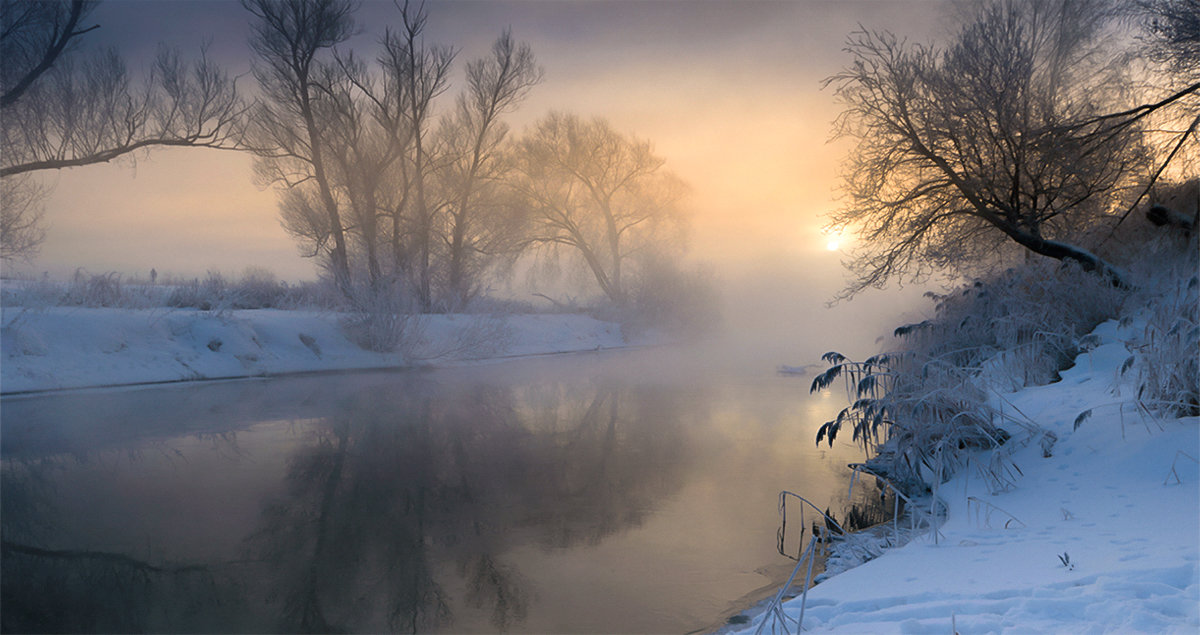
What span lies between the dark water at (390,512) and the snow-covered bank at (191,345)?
3.65 feet

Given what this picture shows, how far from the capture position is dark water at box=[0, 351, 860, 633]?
3438 millimetres

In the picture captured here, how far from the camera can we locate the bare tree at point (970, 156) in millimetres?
9273

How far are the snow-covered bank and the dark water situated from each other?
1.11m

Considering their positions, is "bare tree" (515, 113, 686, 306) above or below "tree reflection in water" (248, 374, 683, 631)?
above

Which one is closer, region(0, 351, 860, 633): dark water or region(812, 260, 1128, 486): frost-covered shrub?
region(0, 351, 860, 633): dark water

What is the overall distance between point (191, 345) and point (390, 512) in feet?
30.1

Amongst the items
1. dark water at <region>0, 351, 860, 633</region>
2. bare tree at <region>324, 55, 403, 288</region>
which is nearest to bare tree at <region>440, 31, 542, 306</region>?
bare tree at <region>324, 55, 403, 288</region>

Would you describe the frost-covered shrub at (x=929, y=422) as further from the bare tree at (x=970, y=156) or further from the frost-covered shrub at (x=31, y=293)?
the frost-covered shrub at (x=31, y=293)

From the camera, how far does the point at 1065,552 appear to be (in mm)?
3180

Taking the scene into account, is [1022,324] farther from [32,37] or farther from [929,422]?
[32,37]

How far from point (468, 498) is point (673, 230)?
26485 millimetres

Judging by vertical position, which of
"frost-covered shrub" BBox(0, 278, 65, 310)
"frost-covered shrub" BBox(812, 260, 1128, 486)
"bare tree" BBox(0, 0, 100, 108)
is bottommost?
"frost-covered shrub" BBox(812, 260, 1128, 486)

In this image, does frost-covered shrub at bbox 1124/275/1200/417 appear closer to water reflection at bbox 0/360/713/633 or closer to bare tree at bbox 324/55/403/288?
water reflection at bbox 0/360/713/633

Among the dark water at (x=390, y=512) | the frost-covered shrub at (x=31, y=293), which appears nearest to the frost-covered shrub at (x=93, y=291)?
the frost-covered shrub at (x=31, y=293)
